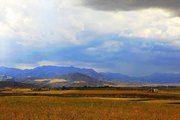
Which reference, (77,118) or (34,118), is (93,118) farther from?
(34,118)

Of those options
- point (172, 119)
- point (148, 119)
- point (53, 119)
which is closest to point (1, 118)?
point (53, 119)

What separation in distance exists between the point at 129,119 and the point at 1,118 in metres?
12.4

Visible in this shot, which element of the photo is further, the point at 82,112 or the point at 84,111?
the point at 84,111

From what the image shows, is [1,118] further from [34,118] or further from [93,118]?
[93,118]

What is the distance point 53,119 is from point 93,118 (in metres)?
4.34

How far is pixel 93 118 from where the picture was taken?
3800 cm

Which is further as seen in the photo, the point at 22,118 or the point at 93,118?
the point at 93,118

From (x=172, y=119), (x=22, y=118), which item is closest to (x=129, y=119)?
(x=172, y=119)

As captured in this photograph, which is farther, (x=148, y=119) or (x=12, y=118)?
(x=148, y=119)

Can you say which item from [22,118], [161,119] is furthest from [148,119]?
[22,118]

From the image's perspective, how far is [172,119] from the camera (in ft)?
128

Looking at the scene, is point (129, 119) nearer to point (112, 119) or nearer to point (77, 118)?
point (112, 119)

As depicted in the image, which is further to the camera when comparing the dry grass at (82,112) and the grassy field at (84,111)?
the grassy field at (84,111)

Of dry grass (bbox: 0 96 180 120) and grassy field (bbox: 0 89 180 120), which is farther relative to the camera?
grassy field (bbox: 0 89 180 120)
